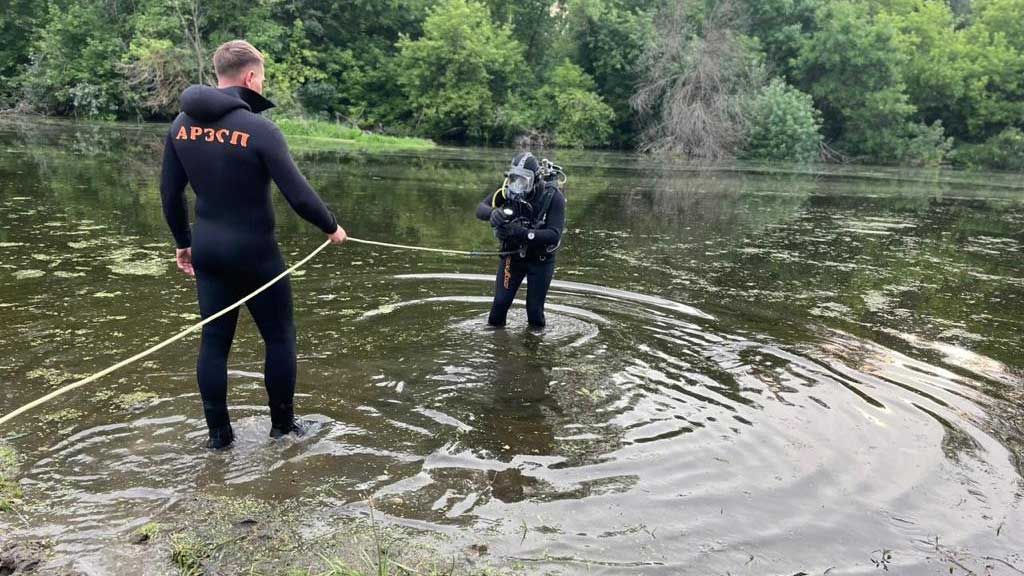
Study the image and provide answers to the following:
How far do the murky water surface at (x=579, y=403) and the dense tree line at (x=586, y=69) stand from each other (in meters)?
26.2

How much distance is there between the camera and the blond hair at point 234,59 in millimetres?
3471

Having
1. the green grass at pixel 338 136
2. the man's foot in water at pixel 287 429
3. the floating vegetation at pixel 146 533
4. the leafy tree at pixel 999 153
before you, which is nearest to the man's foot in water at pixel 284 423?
the man's foot in water at pixel 287 429

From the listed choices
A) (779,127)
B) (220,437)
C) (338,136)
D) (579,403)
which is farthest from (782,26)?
(220,437)

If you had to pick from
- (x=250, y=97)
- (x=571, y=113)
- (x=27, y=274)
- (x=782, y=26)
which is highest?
(x=782, y=26)

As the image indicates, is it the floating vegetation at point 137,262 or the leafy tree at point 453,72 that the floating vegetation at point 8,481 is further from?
the leafy tree at point 453,72

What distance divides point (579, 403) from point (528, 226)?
6.00ft

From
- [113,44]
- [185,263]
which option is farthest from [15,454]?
[113,44]

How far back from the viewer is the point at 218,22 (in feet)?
122

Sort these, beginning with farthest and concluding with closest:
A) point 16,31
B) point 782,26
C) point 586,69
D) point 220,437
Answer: point 586,69
point 782,26
point 16,31
point 220,437

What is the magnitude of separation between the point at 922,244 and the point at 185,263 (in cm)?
1207

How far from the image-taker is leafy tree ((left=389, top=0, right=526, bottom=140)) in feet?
122

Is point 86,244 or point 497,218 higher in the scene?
point 497,218

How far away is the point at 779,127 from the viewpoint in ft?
113

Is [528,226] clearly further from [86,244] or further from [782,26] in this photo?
[782,26]
